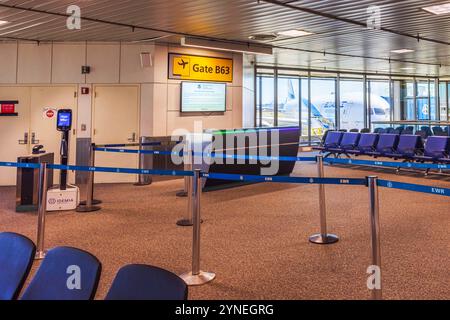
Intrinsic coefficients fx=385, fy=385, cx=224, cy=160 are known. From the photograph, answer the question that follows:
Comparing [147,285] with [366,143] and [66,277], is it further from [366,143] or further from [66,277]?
[366,143]

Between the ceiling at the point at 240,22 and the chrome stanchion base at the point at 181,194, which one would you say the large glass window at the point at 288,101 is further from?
the chrome stanchion base at the point at 181,194

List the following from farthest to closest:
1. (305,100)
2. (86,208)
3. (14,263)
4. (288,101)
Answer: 1. (305,100)
2. (288,101)
3. (86,208)
4. (14,263)

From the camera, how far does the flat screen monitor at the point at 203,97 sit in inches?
367

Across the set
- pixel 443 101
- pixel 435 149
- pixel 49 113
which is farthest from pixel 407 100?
pixel 49 113

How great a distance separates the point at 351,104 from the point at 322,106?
1.56 m

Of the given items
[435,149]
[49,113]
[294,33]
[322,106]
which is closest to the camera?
[435,149]

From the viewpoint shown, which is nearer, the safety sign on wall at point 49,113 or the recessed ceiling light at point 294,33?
the recessed ceiling light at point 294,33

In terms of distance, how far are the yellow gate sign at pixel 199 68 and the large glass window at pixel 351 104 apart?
8.12 metres

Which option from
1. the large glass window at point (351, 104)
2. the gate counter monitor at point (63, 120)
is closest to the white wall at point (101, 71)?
the gate counter monitor at point (63, 120)

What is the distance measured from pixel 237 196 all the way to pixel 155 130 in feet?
9.66

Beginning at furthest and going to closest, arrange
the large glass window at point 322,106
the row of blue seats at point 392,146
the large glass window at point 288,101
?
the large glass window at point 322,106 < the large glass window at point 288,101 < the row of blue seats at point 392,146

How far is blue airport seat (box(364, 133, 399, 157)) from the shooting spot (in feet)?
30.6

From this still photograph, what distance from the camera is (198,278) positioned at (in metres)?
3.38
